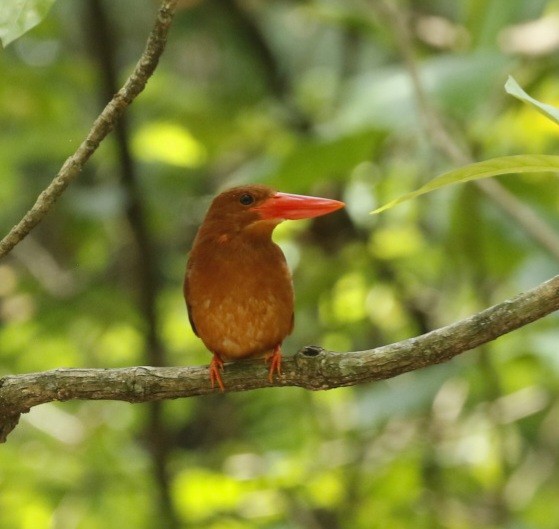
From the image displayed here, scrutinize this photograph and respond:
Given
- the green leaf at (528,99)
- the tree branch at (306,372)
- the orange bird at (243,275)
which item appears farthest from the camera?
the orange bird at (243,275)

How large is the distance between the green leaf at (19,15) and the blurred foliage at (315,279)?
5.94ft

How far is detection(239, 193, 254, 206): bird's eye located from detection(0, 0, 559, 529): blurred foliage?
37cm

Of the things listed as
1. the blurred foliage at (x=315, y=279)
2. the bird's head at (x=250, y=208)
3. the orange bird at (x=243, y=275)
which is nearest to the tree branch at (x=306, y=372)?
the orange bird at (x=243, y=275)

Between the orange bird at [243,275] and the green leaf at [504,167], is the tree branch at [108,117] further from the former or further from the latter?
the orange bird at [243,275]

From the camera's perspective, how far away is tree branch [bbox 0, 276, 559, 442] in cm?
187

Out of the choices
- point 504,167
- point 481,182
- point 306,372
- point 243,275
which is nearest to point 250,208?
point 243,275

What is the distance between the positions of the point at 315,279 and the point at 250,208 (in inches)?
49.9

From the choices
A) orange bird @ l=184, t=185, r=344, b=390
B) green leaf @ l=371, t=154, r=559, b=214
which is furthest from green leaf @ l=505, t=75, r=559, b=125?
orange bird @ l=184, t=185, r=344, b=390

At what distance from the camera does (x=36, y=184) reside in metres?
5.95

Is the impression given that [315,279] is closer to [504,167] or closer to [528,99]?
[504,167]

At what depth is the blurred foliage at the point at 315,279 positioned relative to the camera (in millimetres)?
3914

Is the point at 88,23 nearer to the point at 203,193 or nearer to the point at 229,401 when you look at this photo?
the point at 203,193

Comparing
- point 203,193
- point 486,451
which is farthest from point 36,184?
point 486,451

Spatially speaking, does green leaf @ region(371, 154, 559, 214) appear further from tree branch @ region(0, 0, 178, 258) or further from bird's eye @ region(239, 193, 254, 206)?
bird's eye @ region(239, 193, 254, 206)
